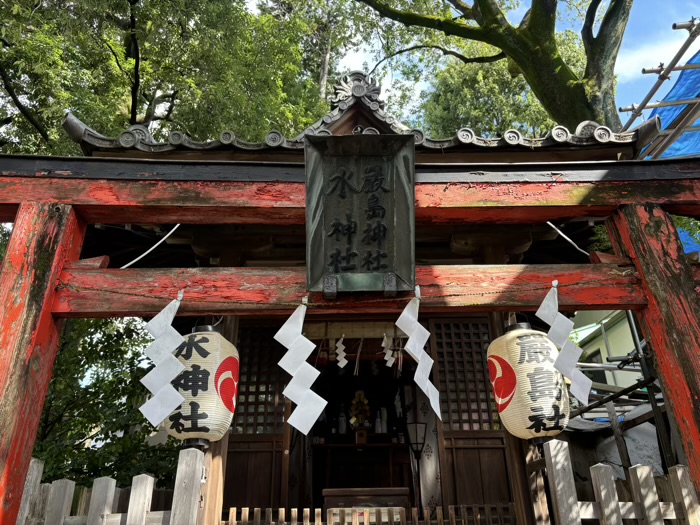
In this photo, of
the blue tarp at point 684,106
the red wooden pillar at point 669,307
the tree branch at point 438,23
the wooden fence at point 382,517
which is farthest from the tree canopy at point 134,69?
the red wooden pillar at point 669,307

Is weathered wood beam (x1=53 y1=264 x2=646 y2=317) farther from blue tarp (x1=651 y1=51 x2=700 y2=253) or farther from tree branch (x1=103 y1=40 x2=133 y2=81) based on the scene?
tree branch (x1=103 y1=40 x2=133 y2=81)

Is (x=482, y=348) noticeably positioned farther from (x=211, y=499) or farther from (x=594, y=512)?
(x=211, y=499)

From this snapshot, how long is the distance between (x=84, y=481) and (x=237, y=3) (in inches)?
407

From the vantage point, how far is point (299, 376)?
3.65m

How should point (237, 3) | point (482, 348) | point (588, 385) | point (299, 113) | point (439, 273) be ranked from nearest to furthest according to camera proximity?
point (588, 385) < point (439, 273) < point (482, 348) < point (237, 3) < point (299, 113)

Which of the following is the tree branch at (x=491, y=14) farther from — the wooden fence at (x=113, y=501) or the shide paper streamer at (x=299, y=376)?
the wooden fence at (x=113, y=501)

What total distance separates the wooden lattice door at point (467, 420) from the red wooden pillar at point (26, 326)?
4200 millimetres

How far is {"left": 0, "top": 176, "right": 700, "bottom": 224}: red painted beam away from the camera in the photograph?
432cm

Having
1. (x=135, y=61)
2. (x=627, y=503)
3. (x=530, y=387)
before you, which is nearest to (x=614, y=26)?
(x=530, y=387)

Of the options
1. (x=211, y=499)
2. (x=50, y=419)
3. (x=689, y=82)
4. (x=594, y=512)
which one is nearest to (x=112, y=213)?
(x=211, y=499)

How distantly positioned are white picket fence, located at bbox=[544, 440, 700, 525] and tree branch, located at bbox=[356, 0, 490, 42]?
1088 centimetres

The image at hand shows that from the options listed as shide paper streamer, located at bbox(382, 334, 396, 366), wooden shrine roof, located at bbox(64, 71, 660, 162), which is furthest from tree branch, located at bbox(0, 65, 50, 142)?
shide paper streamer, located at bbox(382, 334, 396, 366)

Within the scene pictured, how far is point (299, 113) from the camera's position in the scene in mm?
14812

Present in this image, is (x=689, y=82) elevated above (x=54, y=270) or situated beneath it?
elevated above
